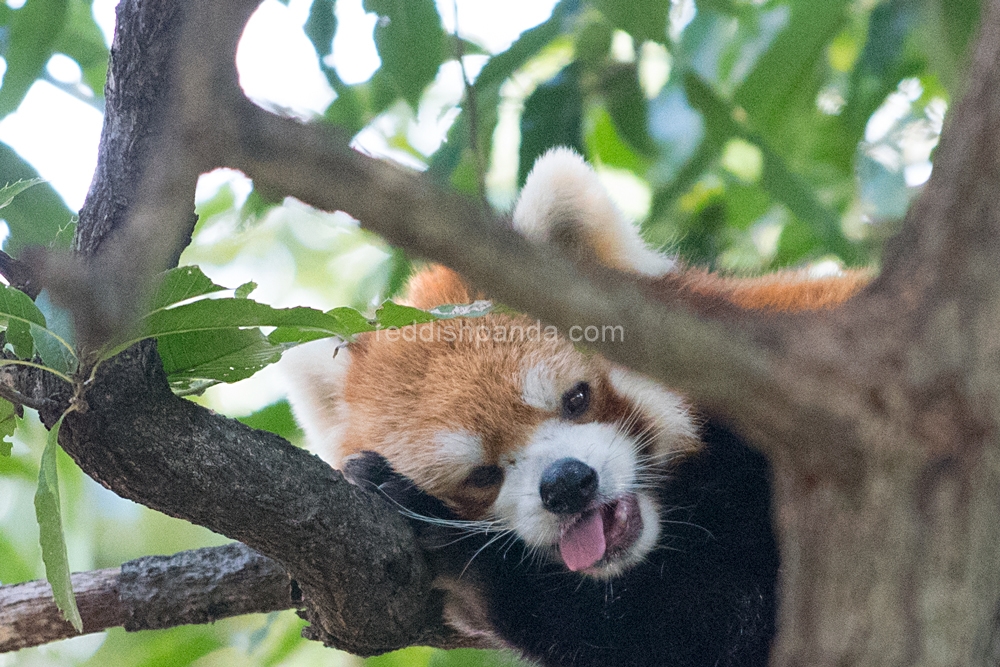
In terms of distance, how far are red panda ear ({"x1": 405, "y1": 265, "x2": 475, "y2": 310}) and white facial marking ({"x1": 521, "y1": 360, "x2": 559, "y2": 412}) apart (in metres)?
0.36

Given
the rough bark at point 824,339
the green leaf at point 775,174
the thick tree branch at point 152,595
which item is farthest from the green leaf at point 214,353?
the green leaf at point 775,174

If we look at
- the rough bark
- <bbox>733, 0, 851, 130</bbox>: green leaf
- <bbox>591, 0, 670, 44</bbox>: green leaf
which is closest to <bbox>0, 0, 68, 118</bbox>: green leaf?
the rough bark

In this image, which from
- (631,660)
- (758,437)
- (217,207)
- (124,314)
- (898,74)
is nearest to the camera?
(124,314)

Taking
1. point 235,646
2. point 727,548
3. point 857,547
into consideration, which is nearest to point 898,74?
point 727,548

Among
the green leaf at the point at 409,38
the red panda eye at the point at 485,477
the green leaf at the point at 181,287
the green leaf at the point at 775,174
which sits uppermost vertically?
the green leaf at the point at 409,38

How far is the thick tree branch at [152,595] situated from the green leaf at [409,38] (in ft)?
4.52

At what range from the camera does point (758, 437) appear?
50.4 inches

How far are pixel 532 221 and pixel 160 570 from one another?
1395 millimetres

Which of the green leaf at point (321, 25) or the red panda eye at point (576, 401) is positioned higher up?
the green leaf at point (321, 25)

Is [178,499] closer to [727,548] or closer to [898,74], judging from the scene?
[727,548]

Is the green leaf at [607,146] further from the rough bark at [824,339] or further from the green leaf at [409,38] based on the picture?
the rough bark at [824,339]

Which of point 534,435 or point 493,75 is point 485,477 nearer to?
point 534,435

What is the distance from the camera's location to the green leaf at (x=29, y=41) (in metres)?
2.42

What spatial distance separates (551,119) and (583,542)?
62.8 inches
